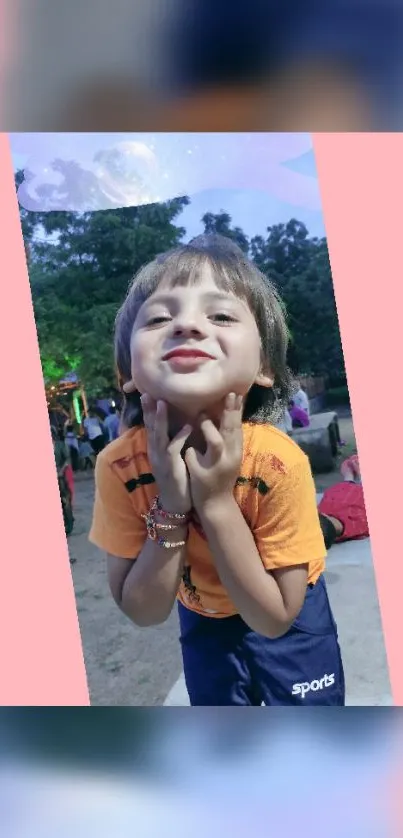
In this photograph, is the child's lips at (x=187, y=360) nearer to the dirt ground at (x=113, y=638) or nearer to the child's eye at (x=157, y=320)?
the child's eye at (x=157, y=320)

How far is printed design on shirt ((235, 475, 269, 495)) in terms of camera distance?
4.29ft

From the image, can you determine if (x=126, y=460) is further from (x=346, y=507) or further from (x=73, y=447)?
(x=346, y=507)

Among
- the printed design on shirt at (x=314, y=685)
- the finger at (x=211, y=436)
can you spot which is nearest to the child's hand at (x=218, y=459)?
the finger at (x=211, y=436)

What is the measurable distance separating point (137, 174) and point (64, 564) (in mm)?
747

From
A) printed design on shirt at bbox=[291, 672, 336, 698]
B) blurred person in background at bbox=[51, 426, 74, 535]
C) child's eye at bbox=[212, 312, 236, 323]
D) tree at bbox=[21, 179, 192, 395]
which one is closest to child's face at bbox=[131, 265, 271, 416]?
child's eye at bbox=[212, 312, 236, 323]

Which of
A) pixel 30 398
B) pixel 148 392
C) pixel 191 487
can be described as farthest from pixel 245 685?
pixel 30 398

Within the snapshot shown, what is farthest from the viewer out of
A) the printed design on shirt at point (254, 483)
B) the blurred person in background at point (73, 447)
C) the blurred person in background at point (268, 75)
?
the blurred person in background at point (73, 447)

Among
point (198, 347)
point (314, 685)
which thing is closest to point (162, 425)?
point (198, 347)

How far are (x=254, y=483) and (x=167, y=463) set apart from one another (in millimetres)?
155

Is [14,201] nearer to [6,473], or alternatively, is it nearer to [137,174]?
[137,174]

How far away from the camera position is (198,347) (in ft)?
4.25

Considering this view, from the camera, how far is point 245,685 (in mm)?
1391

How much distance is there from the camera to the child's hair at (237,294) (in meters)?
1.33

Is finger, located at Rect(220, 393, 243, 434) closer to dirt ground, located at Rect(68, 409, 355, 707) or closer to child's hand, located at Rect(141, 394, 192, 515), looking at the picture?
child's hand, located at Rect(141, 394, 192, 515)
